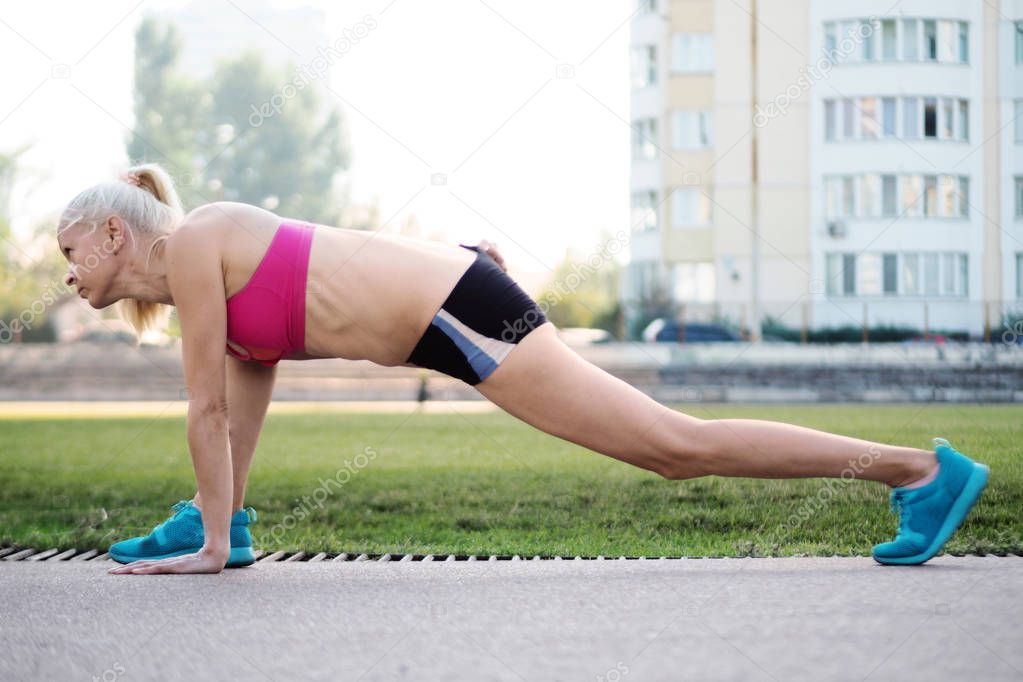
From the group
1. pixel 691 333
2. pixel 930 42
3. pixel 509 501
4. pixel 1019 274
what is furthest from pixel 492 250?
pixel 930 42

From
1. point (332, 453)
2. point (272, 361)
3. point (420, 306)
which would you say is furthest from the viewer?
point (332, 453)

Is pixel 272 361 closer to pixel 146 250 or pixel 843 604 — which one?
pixel 146 250

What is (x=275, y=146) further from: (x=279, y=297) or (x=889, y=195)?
(x=279, y=297)

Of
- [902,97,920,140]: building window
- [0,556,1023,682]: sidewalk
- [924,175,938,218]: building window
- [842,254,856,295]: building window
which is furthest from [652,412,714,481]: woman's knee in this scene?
[924,175,938,218]: building window

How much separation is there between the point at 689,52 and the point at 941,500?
34.3m

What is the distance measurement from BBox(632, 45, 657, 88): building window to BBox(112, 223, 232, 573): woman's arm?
115 ft

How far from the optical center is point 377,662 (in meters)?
2.33

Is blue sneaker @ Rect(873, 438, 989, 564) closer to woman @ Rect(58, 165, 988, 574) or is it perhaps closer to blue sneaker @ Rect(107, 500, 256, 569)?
woman @ Rect(58, 165, 988, 574)

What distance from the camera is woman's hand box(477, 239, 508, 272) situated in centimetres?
329

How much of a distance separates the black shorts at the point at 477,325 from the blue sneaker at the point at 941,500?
3.63 feet

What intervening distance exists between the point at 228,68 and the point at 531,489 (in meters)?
50.2

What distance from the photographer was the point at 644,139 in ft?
121

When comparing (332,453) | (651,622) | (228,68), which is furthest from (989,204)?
(228,68)

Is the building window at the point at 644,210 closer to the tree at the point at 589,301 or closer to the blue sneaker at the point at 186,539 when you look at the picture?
the tree at the point at 589,301
